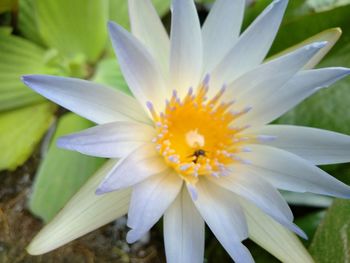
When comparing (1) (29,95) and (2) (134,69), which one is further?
(1) (29,95)

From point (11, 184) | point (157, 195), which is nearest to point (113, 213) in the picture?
point (157, 195)

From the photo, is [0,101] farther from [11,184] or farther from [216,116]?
[216,116]

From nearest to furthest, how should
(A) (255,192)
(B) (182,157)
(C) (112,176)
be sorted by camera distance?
(C) (112,176) < (A) (255,192) < (B) (182,157)

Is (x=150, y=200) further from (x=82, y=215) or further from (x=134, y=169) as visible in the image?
(x=82, y=215)

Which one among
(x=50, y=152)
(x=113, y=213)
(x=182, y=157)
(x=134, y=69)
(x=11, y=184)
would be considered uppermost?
(x=134, y=69)

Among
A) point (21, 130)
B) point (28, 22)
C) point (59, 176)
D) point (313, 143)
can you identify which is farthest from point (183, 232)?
point (28, 22)

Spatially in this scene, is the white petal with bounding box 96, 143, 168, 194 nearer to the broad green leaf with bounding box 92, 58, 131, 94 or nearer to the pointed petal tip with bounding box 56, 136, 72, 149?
the pointed petal tip with bounding box 56, 136, 72, 149
